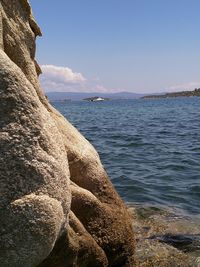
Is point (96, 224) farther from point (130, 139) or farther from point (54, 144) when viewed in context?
point (130, 139)

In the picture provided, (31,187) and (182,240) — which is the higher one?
(31,187)

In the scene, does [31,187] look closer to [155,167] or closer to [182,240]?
[182,240]

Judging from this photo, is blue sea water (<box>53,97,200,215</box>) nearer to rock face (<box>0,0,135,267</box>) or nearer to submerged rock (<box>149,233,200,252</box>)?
submerged rock (<box>149,233,200,252</box>)

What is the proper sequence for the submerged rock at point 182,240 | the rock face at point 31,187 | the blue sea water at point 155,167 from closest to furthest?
the rock face at point 31,187
the submerged rock at point 182,240
the blue sea water at point 155,167

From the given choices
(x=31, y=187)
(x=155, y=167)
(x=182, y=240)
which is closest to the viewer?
(x=31, y=187)

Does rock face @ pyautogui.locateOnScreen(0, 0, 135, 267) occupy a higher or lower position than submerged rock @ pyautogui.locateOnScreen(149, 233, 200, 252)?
higher

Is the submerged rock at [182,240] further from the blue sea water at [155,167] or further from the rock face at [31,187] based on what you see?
the rock face at [31,187]

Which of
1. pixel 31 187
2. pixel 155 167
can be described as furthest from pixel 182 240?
pixel 155 167

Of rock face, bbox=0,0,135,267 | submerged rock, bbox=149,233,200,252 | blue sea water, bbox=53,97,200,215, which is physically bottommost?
blue sea water, bbox=53,97,200,215

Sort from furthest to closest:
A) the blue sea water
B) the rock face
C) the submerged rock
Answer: the blue sea water, the submerged rock, the rock face

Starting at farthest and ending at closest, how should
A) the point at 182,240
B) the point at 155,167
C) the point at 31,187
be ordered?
the point at 155,167
the point at 182,240
the point at 31,187

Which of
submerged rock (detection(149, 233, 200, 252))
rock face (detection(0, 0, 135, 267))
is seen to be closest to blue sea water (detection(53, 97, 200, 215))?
submerged rock (detection(149, 233, 200, 252))

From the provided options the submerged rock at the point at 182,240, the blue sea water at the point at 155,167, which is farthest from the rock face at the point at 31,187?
the blue sea water at the point at 155,167

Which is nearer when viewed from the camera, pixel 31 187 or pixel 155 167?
Answer: pixel 31 187
